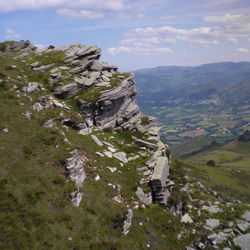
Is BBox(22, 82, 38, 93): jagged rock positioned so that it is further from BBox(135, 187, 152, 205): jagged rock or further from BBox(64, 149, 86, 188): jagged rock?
BBox(135, 187, 152, 205): jagged rock

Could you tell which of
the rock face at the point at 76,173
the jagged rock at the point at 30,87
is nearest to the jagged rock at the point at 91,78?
the jagged rock at the point at 30,87

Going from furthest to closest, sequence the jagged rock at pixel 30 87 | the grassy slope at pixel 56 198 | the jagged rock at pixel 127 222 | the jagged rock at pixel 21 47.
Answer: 1. the jagged rock at pixel 21 47
2. the jagged rock at pixel 30 87
3. the jagged rock at pixel 127 222
4. the grassy slope at pixel 56 198

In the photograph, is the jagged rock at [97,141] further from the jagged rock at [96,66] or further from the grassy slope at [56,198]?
the jagged rock at [96,66]

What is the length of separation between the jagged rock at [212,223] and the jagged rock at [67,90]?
34.7 metres

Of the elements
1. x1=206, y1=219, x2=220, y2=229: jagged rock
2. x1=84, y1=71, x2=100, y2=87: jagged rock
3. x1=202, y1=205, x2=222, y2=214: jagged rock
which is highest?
x1=84, y1=71, x2=100, y2=87: jagged rock

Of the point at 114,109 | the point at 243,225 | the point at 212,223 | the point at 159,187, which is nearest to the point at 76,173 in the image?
the point at 159,187

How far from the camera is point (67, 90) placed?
176ft

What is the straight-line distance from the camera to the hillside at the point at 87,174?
2658 cm

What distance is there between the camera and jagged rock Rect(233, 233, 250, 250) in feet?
122

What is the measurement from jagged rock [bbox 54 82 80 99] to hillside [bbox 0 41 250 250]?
21cm

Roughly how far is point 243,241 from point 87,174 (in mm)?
24716

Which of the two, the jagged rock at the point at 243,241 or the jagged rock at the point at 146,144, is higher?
the jagged rock at the point at 146,144

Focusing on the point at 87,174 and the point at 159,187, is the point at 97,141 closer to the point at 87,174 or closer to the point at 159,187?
the point at 87,174

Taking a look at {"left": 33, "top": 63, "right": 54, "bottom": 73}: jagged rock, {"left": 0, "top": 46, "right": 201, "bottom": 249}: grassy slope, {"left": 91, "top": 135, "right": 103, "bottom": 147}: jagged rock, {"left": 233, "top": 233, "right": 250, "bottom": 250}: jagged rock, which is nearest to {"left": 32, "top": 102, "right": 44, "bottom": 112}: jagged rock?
{"left": 0, "top": 46, "right": 201, "bottom": 249}: grassy slope
